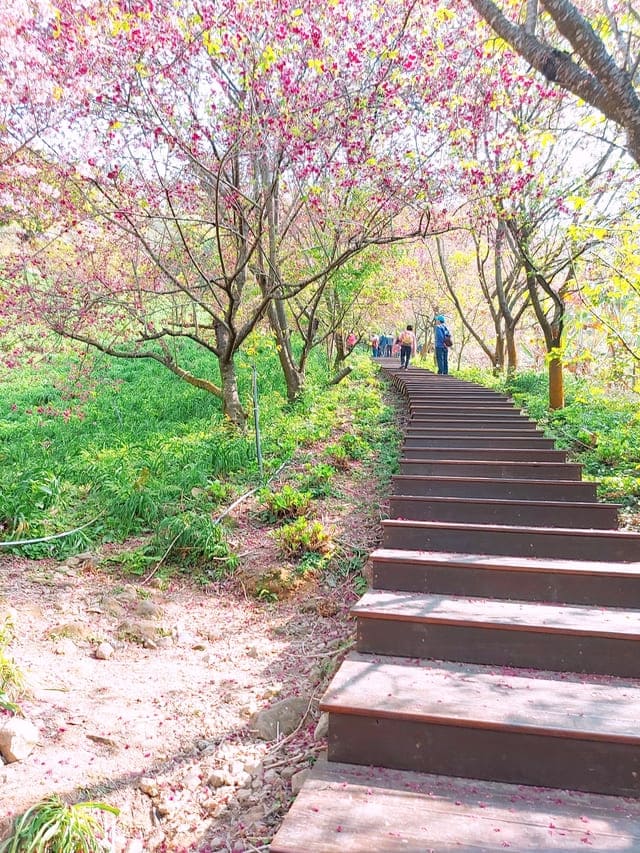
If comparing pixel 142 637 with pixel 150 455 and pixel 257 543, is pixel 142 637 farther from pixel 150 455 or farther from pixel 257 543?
pixel 150 455

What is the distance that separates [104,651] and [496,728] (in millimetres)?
2208

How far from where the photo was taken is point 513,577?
286 centimetres

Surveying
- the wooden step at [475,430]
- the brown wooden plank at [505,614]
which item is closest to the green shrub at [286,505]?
the wooden step at [475,430]

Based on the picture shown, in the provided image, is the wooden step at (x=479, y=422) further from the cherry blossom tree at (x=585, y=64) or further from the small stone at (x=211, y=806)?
the small stone at (x=211, y=806)

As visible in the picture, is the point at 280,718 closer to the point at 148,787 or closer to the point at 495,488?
the point at 148,787

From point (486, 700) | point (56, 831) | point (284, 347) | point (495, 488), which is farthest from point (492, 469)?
point (284, 347)

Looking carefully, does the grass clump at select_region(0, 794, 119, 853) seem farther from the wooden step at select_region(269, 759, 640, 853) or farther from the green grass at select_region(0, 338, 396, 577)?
the green grass at select_region(0, 338, 396, 577)

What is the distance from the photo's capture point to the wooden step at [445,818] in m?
1.65

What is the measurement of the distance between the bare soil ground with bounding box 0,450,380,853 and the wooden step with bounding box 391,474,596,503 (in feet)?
1.97

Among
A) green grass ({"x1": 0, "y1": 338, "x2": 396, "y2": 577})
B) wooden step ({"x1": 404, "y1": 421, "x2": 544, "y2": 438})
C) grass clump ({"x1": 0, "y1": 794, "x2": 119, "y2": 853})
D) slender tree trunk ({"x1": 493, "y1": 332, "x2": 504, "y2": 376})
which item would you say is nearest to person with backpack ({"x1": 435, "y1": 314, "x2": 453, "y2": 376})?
slender tree trunk ({"x1": 493, "y1": 332, "x2": 504, "y2": 376})

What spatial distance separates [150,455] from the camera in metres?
6.83

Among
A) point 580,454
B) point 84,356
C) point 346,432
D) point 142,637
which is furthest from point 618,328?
point 84,356

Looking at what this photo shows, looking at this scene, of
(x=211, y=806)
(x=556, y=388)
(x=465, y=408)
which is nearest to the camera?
(x=211, y=806)

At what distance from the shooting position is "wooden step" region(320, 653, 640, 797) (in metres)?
1.91
